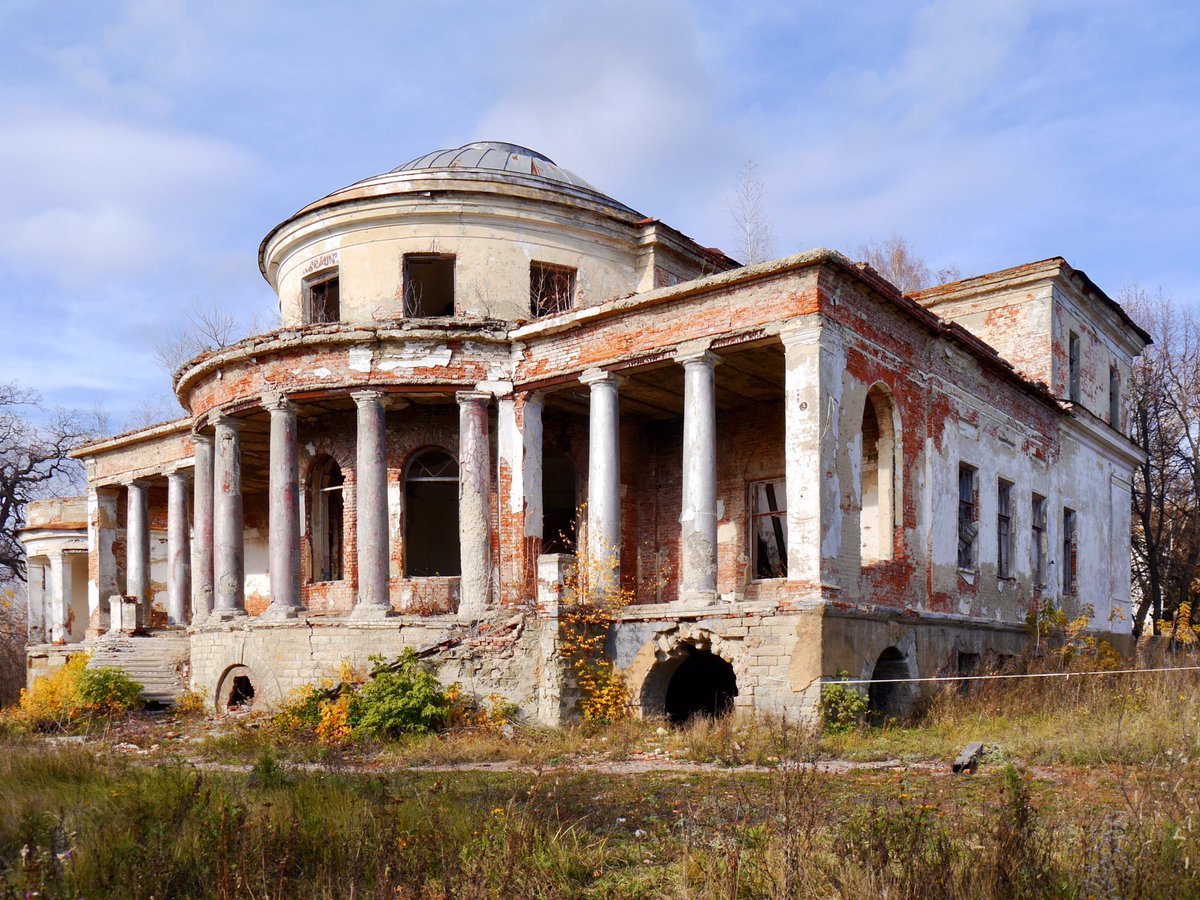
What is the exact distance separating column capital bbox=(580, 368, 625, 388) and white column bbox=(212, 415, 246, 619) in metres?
6.16

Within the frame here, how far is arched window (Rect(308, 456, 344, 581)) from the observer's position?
20.1m

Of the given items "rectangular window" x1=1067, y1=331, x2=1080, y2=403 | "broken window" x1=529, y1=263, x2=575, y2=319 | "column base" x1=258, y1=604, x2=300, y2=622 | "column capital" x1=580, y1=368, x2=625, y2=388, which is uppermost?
"broken window" x1=529, y1=263, x2=575, y2=319

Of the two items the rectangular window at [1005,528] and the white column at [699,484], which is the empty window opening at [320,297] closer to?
the white column at [699,484]

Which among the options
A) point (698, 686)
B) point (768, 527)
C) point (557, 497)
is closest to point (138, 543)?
point (557, 497)

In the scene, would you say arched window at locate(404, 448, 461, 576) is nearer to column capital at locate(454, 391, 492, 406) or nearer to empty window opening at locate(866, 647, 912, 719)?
column capital at locate(454, 391, 492, 406)

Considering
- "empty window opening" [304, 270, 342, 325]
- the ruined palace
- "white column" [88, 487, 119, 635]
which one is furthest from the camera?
"white column" [88, 487, 119, 635]

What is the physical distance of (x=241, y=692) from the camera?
727 inches

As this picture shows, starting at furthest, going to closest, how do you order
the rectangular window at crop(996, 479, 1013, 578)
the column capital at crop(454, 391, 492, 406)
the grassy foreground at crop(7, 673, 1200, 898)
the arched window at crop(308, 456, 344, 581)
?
the arched window at crop(308, 456, 344, 581)
the rectangular window at crop(996, 479, 1013, 578)
the column capital at crop(454, 391, 492, 406)
the grassy foreground at crop(7, 673, 1200, 898)

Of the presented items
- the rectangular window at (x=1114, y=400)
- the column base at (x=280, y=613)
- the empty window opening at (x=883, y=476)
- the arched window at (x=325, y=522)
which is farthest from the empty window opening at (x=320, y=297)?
the rectangular window at (x=1114, y=400)

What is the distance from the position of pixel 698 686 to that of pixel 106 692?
9.51 m

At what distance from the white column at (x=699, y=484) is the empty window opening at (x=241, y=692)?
773cm

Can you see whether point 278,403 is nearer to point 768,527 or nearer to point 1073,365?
point 768,527

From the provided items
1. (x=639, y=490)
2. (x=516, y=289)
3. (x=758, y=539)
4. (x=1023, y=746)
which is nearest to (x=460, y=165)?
(x=516, y=289)

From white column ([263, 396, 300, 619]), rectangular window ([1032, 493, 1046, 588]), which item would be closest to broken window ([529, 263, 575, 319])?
white column ([263, 396, 300, 619])
